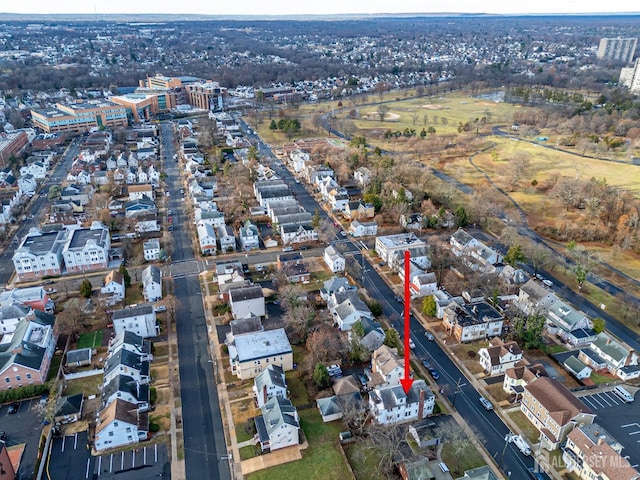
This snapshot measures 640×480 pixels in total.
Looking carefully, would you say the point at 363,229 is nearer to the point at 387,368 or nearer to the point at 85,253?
the point at 387,368

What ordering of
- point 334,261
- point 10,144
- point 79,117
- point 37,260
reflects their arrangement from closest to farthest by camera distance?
point 37,260, point 334,261, point 10,144, point 79,117

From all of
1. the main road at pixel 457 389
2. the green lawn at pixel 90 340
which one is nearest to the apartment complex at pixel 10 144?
the green lawn at pixel 90 340

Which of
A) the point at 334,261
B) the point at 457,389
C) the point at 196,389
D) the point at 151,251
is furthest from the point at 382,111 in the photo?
the point at 196,389

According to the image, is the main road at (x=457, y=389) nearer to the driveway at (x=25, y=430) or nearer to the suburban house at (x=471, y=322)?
the suburban house at (x=471, y=322)

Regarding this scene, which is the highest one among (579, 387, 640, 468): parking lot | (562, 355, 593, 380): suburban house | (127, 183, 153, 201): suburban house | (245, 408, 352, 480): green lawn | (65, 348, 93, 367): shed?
(127, 183, 153, 201): suburban house

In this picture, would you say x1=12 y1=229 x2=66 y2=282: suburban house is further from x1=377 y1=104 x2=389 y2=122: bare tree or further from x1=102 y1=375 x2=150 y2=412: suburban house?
x1=377 y1=104 x2=389 y2=122: bare tree

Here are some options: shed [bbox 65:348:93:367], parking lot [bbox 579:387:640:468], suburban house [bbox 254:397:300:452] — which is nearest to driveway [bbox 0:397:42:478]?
shed [bbox 65:348:93:367]
